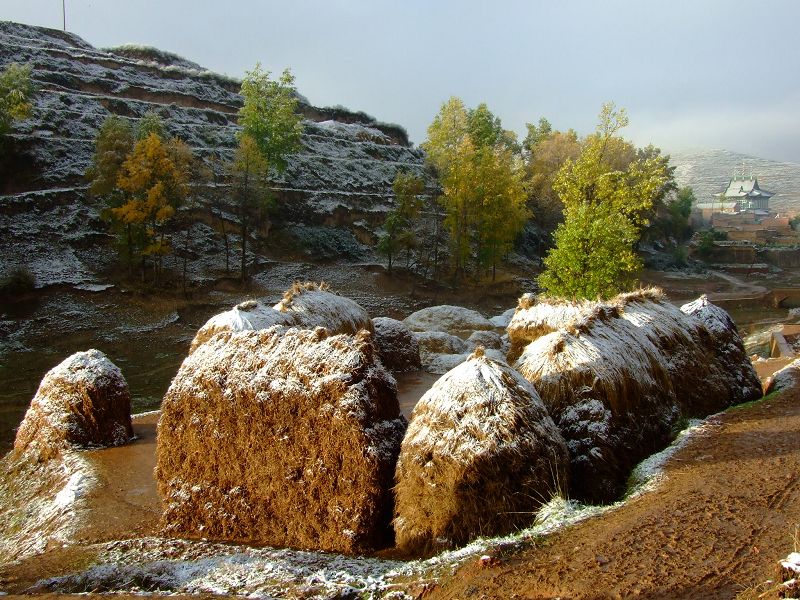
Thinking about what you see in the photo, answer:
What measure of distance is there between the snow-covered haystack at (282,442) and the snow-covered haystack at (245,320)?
3624 millimetres

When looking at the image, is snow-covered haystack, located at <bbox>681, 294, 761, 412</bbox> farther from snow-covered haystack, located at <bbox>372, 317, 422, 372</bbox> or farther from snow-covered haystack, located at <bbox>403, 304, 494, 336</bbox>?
snow-covered haystack, located at <bbox>403, 304, 494, 336</bbox>

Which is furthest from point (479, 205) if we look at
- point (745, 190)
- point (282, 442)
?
point (745, 190)

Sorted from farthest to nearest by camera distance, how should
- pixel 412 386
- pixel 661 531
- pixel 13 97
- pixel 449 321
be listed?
1. pixel 13 97
2. pixel 449 321
3. pixel 412 386
4. pixel 661 531

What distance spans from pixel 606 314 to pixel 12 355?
22.0 metres

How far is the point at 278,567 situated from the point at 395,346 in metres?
11.9

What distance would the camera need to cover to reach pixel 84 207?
35.9 m

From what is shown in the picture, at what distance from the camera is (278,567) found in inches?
248

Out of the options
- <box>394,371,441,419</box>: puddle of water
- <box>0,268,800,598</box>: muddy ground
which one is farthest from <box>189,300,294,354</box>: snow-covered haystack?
<box>394,371,441,419</box>: puddle of water

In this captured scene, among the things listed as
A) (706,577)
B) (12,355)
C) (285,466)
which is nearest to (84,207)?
(12,355)

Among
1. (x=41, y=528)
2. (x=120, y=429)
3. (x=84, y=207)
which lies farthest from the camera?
(x=84, y=207)

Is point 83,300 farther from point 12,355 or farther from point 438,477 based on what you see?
point 438,477

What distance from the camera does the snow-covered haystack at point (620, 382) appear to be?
774 centimetres

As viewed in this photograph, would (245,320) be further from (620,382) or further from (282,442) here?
(620,382)

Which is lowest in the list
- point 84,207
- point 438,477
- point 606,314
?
Answer: point 438,477
